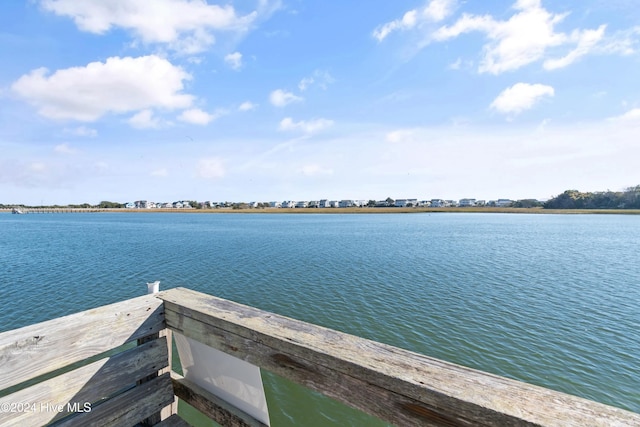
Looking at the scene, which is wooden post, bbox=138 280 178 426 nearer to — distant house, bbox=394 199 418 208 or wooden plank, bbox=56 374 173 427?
wooden plank, bbox=56 374 173 427

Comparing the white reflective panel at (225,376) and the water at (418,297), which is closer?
the white reflective panel at (225,376)

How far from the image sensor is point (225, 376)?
2301 mm

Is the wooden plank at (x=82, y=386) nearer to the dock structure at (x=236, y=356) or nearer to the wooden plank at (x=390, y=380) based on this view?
the dock structure at (x=236, y=356)

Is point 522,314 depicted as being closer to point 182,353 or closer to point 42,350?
point 182,353

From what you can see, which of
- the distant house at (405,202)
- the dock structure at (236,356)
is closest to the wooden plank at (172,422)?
the dock structure at (236,356)

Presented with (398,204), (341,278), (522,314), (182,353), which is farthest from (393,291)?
(398,204)

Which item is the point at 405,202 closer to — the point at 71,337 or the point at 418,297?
the point at 418,297

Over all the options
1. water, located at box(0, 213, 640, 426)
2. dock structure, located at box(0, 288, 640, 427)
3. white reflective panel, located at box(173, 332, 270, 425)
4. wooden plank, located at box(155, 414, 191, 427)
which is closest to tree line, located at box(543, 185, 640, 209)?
water, located at box(0, 213, 640, 426)

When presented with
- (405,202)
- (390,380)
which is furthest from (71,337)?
(405,202)

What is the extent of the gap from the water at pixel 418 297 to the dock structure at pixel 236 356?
4674 mm

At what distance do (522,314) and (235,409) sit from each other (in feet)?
41.2

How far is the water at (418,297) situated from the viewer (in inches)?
303

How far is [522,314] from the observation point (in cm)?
1118

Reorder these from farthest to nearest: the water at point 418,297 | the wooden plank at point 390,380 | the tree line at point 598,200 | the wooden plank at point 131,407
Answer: the tree line at point 598,200, the water at point 418,297, the wooden plank at point 131,407, the wooden plank at point 390,380
